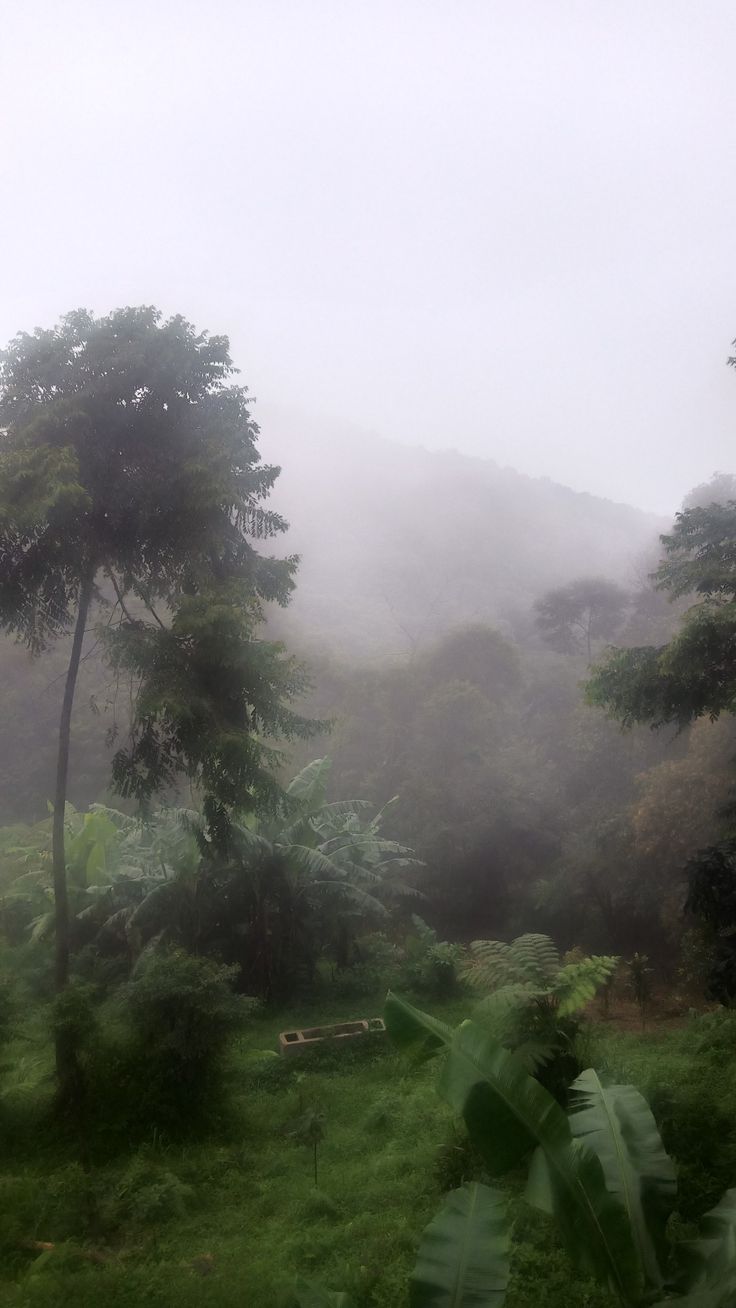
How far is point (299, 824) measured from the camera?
44.4ft

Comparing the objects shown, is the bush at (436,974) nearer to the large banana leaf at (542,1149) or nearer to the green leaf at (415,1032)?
the green leaf at (415,1032)

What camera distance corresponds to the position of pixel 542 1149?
320 centimetres

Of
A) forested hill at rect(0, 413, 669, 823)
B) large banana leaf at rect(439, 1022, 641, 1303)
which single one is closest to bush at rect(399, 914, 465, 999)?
large banana leaf at rect(439, 1022, 641, 1303)

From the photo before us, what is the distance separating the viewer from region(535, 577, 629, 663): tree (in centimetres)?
2925

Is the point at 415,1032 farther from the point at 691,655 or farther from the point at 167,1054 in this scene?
the point at 691,655

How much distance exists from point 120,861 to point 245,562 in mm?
9351

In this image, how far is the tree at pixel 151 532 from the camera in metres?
7.49

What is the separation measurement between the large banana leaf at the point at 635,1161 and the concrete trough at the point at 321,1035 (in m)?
6.00

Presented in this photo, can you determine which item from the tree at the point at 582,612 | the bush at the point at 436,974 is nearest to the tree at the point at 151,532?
the bush at the point at 436,974

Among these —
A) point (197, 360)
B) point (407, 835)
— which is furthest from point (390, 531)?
point (197, 360)

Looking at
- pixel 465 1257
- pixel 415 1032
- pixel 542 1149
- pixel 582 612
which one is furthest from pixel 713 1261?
pixel 582 612

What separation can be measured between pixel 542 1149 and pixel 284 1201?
3.41 m

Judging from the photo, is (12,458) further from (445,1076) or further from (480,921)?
(480,921)

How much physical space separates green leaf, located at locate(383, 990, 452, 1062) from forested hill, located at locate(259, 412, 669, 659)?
955 inches
